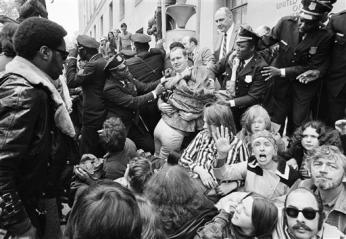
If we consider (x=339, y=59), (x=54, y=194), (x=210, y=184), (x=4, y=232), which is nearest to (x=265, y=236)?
(x=210, y=184)

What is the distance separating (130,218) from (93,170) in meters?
2.41

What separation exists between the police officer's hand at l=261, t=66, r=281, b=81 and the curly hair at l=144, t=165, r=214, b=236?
89.0 inches

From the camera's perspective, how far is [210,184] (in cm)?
366

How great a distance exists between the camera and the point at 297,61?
460cm

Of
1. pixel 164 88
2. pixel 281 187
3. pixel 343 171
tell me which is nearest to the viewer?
pixel 343 171

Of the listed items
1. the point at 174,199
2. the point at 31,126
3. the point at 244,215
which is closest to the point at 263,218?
the point at 244,215

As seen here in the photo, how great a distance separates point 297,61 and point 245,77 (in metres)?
0.60

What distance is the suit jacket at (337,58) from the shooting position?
171 inches

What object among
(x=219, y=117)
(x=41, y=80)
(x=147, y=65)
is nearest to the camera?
(x=41, y=80)

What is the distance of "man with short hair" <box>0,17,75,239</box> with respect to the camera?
2.19 meters

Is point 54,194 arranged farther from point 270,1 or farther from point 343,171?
point 270,1

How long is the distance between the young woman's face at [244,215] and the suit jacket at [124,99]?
2532 millimetres

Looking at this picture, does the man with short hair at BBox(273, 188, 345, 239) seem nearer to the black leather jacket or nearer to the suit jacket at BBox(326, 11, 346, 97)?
the black leather jacket

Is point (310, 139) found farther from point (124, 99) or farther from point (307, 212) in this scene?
point (124, 99)
